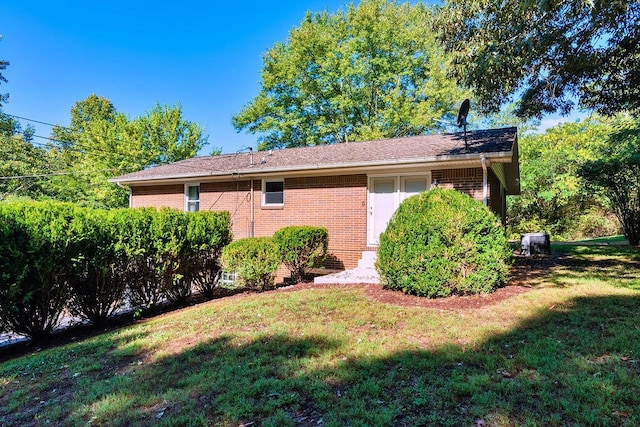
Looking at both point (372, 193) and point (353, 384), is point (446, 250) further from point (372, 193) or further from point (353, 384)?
point (372, 193)

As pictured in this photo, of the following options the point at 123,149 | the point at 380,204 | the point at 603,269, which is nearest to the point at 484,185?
the point at 380,204

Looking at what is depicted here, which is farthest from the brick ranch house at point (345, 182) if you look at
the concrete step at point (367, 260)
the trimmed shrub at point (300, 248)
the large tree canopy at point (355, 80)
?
the large tree canopy at point (355, 80)

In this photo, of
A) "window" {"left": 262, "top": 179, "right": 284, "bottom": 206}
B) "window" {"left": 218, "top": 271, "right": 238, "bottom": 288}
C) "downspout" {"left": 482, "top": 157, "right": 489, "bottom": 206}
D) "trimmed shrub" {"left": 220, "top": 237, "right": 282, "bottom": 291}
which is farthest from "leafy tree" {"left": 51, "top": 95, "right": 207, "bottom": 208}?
"downspout" {"left": 482, "top": 157, "right": 489, "bottom": 206}

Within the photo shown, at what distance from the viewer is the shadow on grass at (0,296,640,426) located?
254 cm

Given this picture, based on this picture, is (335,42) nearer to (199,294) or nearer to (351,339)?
(199,294)

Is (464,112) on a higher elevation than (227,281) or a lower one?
higher

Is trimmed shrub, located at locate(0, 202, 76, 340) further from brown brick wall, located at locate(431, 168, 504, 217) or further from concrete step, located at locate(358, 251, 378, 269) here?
brown brick wall, located at locate(431, 168, 504, 217)

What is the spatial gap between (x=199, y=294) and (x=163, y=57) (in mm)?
15410

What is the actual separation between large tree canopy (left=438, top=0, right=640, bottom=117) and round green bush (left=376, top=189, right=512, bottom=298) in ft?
9.76

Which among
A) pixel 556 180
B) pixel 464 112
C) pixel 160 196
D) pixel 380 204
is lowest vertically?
pixel 380 204

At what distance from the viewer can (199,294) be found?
8555 millimetres

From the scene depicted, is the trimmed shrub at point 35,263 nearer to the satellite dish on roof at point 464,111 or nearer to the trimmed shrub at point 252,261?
the trimmed shrub at point 252,261

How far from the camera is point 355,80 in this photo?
24094mm

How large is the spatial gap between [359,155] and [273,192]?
9.93ft
